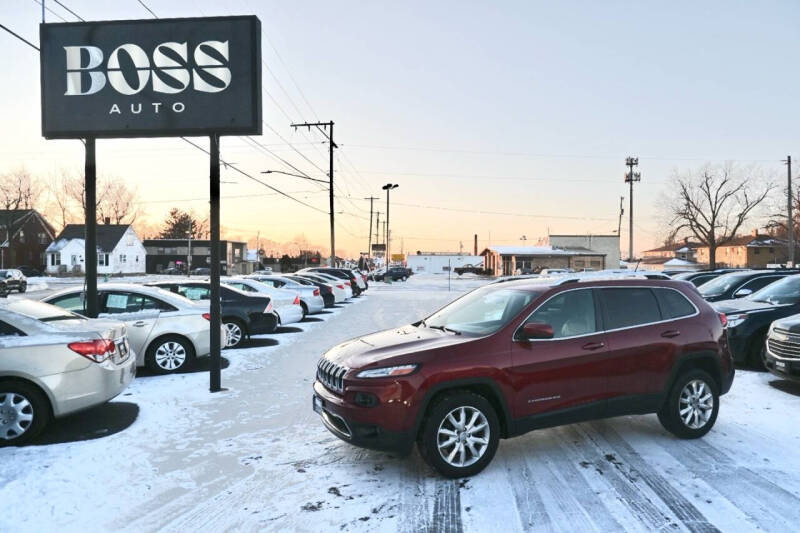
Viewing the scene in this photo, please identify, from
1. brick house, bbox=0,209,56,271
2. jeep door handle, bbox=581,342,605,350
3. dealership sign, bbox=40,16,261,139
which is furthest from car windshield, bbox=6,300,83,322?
brick house, bbox=0,209,56,271

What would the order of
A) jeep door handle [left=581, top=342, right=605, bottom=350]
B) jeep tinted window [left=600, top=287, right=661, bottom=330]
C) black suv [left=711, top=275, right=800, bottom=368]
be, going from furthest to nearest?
black suv [left=711, top=275, right=800, bottom=368]
jeep tinted window [left=600, top=287, right=661, bottom=330]
jeep door handle [left=581, top=342, right=605, bottom=350]

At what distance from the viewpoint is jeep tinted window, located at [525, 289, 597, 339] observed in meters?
4.95

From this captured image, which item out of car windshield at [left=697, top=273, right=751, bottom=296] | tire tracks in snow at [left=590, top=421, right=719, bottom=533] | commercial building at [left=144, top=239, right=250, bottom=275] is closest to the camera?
tire tracks in snow at [left=590, top=421, right=719, bottom=533]

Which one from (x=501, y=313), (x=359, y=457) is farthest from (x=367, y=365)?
(x=501, y=313)

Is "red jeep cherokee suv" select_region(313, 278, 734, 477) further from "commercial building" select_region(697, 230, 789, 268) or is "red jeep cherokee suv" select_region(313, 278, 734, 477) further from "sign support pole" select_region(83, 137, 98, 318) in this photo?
"commercial building" select_region(697, 230, 789, 268)

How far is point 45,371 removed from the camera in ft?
17.4

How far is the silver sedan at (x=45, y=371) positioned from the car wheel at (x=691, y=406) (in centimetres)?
573

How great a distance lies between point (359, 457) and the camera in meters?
5.05

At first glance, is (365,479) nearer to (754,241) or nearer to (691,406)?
(691,406)

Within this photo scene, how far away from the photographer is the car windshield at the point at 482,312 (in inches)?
197

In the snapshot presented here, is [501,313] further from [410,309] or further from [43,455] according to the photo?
[410,309]

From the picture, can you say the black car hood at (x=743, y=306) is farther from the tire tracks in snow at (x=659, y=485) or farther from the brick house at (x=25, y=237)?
the brick house at (x=25, y=237)

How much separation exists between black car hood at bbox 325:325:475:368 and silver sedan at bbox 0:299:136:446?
248 cm

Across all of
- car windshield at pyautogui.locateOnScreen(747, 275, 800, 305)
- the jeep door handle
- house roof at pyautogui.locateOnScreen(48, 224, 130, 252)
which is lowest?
the jeep door handle
